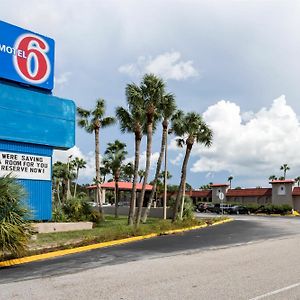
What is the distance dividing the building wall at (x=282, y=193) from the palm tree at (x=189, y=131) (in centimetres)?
3232

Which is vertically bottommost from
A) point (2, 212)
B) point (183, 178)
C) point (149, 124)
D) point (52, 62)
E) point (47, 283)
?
point (47, 283)

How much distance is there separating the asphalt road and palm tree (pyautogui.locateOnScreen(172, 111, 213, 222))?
49.6 ft

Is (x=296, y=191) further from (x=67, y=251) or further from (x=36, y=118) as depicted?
(x=67, y=251)

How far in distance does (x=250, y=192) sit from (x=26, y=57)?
54238mm

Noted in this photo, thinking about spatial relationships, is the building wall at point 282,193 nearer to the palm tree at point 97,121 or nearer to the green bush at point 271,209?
the green bush at point 271,209

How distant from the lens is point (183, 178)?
32.2 m

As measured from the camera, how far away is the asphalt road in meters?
8.70

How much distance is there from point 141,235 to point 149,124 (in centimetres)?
773

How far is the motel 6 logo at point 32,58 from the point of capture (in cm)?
2028

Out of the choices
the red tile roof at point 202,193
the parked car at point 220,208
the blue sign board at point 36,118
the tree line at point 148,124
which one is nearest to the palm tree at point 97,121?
the tree line at point 148,124

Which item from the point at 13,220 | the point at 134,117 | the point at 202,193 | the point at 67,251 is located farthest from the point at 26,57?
the point at 202,193

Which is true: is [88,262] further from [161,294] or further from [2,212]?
[161,294]

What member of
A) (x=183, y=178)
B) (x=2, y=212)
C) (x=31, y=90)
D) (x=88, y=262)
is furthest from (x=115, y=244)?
(x=183, y=178)

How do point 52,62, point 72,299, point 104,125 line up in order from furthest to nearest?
point 104,125, point 52,62, point 72,299
